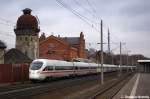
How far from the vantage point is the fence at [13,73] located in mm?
41344

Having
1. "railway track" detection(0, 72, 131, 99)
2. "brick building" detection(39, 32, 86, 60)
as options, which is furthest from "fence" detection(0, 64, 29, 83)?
"brick building" detection(39, 32, 86, 60)

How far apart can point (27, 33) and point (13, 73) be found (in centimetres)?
4105

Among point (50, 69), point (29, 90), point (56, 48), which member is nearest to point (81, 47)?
point (56, 48)

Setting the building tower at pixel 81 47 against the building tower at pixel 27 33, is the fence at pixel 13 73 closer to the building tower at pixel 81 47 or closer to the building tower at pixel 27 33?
the building tower at pixel 27 33

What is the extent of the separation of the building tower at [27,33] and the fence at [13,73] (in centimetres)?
3575

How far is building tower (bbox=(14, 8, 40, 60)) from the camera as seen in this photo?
274 feet

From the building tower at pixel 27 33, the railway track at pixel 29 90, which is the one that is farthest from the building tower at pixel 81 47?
the railway track at pixel 29 90

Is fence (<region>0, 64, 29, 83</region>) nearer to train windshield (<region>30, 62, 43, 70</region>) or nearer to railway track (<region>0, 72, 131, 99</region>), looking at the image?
train windshield (<region>30, 62, 43, 70</region>)

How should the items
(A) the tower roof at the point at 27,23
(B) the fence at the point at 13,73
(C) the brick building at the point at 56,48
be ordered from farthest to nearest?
(C) the brick building at the point at 56,48, (A) the tower roof at the point at 27,23, (B) the fence at the point at 13,73

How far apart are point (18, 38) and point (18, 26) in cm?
294

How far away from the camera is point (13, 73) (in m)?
43.7

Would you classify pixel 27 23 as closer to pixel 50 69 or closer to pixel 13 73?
pixel 50 69

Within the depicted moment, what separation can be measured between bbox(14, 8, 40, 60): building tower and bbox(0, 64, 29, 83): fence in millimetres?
35749

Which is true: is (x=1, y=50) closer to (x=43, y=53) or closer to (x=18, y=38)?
(x=18, y=38)
